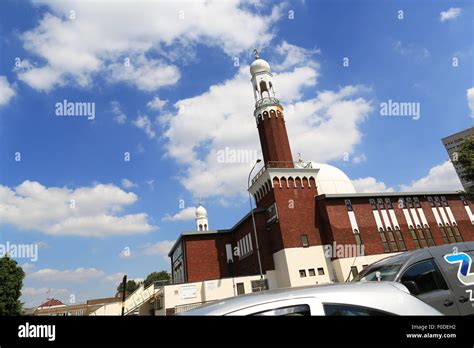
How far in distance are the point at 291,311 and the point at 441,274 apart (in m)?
6.00

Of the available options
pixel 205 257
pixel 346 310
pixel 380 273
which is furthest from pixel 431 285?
pixel 205 257

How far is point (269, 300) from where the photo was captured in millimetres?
2248

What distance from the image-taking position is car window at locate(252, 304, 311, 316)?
83.7 inches

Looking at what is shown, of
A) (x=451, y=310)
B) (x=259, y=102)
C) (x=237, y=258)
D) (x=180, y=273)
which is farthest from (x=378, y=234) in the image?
(x=451, y=310)

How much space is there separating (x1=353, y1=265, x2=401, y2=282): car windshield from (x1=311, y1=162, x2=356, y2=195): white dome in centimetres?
3035

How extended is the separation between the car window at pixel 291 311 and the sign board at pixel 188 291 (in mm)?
29896

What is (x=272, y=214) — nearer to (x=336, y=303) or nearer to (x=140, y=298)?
(x=140, y=298)

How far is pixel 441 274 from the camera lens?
6508mm

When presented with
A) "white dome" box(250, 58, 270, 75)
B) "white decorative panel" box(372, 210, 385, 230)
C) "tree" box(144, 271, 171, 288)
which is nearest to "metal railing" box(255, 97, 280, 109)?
"white dome" box(250, 58, 270, 75)

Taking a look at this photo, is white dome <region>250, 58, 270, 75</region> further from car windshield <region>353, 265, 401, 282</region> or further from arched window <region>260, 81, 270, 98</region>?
car windshield <region>353, 265, 401, 282</region>

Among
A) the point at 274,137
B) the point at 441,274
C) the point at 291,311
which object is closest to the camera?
the point at 291,311
